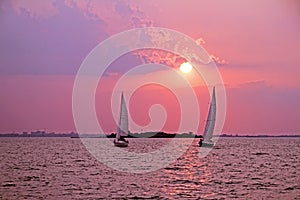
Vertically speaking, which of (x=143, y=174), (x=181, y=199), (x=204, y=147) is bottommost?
(x=181, y=199)

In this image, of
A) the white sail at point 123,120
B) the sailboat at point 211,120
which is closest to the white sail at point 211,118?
the sailboat at point 211,120

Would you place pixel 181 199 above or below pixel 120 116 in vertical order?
below

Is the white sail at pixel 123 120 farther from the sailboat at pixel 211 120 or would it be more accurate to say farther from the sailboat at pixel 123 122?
the sailboat at pixel 211 120

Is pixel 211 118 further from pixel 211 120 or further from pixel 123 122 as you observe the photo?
pixel 123 122

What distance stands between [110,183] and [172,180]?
A: 3.52 m

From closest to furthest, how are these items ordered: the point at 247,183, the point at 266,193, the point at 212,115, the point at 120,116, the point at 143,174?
1. the point at 266,193
2. the point at 247,183
3. the point at 143,174
4. the point at 212,115
5. the point at 120,116

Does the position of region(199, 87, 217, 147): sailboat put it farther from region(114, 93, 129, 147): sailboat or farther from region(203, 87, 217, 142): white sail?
region(114, 93, 129, 147): sailboat

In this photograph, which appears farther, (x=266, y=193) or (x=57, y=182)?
(x=57, y=182)

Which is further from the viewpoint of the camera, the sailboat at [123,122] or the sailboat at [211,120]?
the sailboat at [123,122]

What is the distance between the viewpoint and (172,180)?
2953cm

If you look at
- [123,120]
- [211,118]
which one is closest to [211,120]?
[211,118]

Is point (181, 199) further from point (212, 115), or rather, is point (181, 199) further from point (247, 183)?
point (212, 115)

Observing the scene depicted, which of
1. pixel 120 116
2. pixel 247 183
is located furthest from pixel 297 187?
pixel 120 116

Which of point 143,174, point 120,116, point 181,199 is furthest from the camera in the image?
point 120,116
